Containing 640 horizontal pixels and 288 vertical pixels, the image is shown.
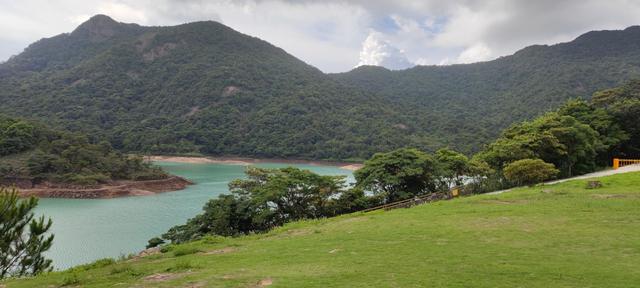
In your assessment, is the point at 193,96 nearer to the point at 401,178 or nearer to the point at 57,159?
the point at 57,159

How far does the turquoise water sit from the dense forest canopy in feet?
19.3

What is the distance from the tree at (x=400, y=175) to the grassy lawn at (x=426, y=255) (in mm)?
9344

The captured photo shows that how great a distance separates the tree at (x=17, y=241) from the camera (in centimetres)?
1348

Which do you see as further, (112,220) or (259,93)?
(259,93)

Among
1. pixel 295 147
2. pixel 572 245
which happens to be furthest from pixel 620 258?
pixel 295 147

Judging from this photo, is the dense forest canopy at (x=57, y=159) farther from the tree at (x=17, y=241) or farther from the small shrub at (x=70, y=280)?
the small shrub at (x=70, y=280)

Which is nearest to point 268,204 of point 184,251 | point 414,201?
point 414,201

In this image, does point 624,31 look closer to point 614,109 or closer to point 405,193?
point 614,109

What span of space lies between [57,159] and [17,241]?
1597 inches

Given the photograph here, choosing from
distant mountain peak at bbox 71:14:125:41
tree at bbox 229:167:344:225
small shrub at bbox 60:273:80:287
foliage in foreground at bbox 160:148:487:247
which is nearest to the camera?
small shrub at bbox 60:273:80:287

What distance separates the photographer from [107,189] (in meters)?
47.2

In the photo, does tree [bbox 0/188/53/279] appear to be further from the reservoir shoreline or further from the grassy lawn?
the reservoir shoreline

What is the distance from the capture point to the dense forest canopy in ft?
156

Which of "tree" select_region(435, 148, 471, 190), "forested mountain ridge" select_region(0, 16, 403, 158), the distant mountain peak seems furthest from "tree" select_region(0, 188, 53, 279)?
the distant mountain peak
